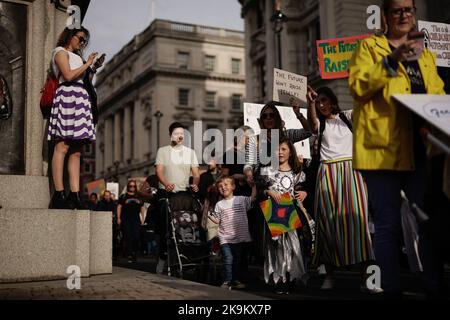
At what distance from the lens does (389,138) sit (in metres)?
3.64

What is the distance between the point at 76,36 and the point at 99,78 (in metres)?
70.8

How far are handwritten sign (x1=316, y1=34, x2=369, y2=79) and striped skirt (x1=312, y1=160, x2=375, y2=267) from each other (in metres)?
3.14

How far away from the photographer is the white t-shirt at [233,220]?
636cm

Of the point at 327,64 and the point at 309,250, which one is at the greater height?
the point at 327,64

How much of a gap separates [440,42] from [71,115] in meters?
5.97

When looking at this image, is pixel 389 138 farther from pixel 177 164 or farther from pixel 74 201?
pixel 177 164

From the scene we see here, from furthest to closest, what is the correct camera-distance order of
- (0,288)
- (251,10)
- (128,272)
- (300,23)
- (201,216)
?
(251,10)
(300,23)
(201,216)
(128,272)
(0,288)

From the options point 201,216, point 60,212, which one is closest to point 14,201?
point 60,212

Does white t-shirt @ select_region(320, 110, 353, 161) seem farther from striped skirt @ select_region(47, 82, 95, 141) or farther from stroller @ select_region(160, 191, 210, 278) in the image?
striped skirt @ select_region(47, 82, 95, 141)

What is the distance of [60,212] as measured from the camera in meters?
5.61

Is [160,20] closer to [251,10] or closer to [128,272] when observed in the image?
[251,10]

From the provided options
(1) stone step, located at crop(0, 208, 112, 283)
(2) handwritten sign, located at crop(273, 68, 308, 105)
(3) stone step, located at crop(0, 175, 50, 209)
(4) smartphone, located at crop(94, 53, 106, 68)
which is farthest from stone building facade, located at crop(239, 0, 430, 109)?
(1) stone step, located at crop(0, 208, 112, 283)

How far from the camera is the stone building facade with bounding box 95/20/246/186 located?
54500 mm

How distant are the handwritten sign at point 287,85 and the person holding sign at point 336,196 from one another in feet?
9.58
